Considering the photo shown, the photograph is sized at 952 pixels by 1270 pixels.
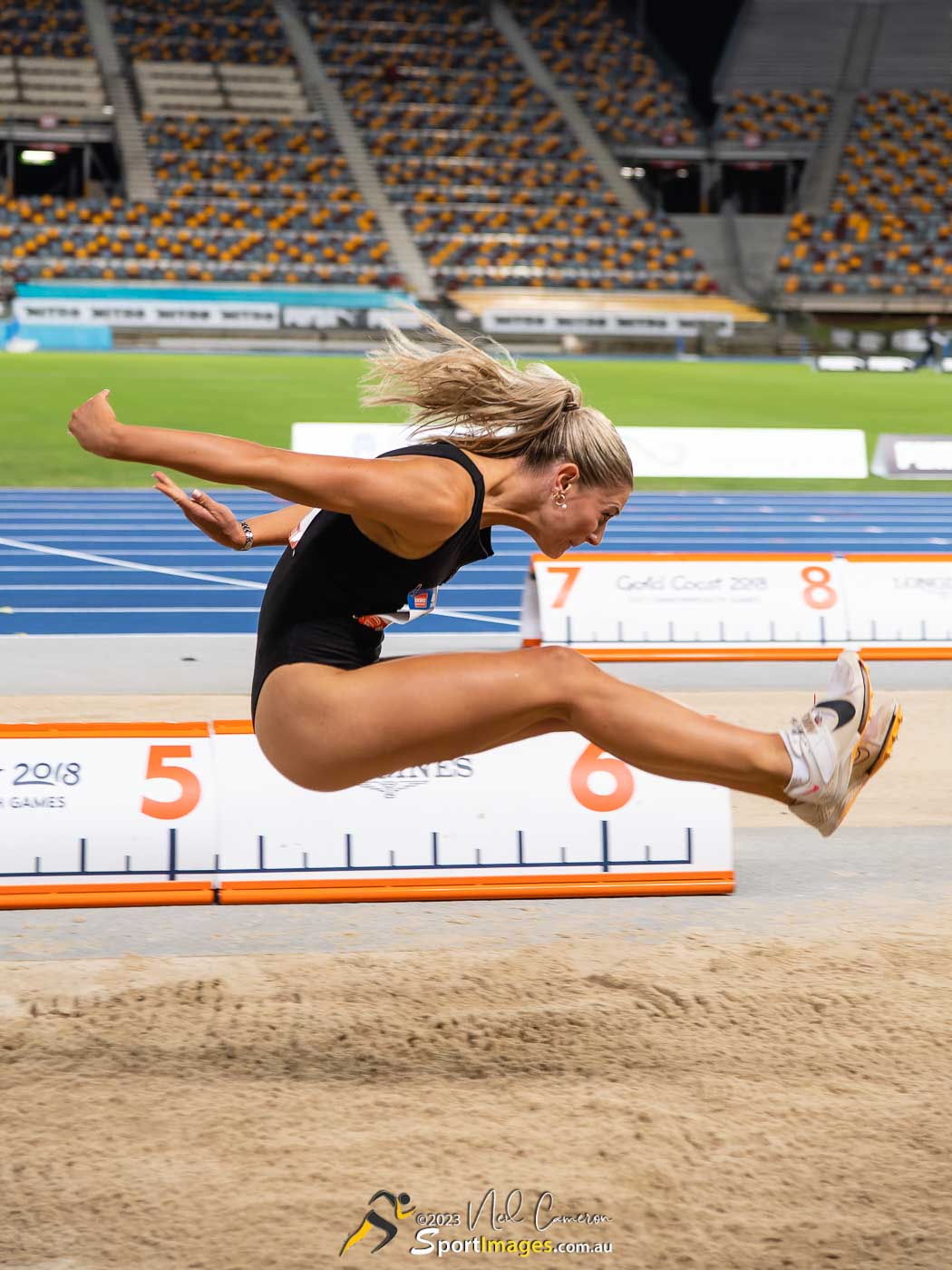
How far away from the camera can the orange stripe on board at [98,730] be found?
185 inches

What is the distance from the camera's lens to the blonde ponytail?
10.6 feet

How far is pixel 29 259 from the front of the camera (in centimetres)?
3469

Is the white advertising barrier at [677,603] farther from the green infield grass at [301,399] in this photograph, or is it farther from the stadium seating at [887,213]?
the stadium seating at [887,213]

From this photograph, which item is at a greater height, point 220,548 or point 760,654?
point 220,548

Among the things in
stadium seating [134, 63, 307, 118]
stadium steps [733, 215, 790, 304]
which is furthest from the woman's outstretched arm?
stadium seating [134, 63, 307, 118]

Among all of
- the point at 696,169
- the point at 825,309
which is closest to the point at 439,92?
the point at 696,169

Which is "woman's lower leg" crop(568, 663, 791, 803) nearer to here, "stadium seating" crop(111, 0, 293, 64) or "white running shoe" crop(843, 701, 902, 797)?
"white running shoe" crop(843, 701, 902, 797)

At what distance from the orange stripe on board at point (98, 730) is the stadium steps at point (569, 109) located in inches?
1560

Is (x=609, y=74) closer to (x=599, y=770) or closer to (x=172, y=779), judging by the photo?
(x=599, y=770)

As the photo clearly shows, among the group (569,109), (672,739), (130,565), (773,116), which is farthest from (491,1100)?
(773,116)

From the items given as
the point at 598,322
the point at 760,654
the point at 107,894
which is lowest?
the point at 107,894

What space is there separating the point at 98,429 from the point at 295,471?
14.9 inches

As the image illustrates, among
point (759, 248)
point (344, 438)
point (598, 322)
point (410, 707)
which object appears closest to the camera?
point (410, 707)

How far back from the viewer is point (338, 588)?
332cm
